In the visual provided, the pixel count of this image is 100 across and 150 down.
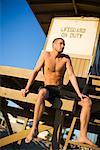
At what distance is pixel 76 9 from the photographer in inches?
372

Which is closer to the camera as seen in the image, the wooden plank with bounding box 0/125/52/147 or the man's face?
the man's face

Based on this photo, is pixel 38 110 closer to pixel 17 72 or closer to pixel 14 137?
pixel 14 137

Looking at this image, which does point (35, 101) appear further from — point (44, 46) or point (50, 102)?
point (44, 46)

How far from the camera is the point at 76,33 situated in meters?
9.13

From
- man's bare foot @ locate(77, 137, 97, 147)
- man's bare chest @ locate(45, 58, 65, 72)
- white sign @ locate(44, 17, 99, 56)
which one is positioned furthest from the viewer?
white sign @ locate(44, 17, 99, 56)

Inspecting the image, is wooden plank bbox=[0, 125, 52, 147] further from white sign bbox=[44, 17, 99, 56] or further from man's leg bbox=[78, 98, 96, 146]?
white sign bbox=[44, 17, 99, 56]

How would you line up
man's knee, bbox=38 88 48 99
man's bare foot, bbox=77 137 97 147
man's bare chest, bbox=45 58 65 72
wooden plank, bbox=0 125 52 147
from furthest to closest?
wooden plank, bbox=0 125 52 147 → man's bare chest, bbox=45 58 65 72 → man's knee, bbox=38 88 48 99 → man's bare foot, bbox=77 137 97 147

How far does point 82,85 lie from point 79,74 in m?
1.36

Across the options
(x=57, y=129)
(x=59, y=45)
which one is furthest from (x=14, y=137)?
(x=59, y=45)

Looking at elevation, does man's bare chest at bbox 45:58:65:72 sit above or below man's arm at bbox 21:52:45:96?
above

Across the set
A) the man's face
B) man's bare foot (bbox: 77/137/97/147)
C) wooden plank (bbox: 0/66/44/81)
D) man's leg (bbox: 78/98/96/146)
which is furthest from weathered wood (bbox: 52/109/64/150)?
the man's face

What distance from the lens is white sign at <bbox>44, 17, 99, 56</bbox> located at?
8773 mm

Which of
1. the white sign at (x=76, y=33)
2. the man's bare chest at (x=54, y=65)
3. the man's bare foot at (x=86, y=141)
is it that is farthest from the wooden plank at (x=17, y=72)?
the white sign at (x=76, y=33)

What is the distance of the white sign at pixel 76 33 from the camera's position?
877cm
